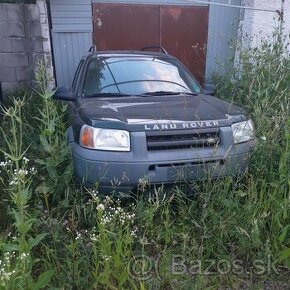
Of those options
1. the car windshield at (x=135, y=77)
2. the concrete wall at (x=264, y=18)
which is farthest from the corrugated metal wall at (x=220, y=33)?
the car windshield at (x=135, y=77)

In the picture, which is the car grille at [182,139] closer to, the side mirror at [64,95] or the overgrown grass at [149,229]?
the overgrown grass at [149,229]

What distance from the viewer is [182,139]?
282 cm

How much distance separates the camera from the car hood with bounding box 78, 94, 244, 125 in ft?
9.34

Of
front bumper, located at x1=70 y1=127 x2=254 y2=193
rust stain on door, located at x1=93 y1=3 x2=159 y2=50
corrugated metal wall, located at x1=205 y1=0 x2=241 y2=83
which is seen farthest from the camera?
corrugated metal wall, located at x1=205 y1=0 x2=241 y2=83

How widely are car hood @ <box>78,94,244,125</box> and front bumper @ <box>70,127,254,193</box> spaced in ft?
0.86

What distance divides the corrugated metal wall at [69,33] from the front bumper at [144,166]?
174 inches

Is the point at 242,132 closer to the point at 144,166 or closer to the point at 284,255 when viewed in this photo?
the point at 144,166

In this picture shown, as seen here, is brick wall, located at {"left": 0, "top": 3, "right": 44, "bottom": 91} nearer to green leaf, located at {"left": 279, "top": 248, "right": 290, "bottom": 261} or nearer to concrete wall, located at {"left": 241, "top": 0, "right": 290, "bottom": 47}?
concrete wall, located at {"left": 241, "top": 0, "right": 290, "bottom": 47}

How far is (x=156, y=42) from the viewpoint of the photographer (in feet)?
24.0

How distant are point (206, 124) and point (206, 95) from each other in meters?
1.22

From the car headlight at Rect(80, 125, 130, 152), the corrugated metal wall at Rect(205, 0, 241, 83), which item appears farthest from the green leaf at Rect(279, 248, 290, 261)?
the corrugated metal wall at Rect(205, 0, 241, 83)

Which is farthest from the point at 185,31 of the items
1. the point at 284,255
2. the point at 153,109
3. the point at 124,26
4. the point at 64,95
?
the point at 284,255

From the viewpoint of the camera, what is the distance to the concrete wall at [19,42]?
5.90 meters

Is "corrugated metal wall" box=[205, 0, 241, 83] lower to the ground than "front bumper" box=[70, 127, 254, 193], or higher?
higher
